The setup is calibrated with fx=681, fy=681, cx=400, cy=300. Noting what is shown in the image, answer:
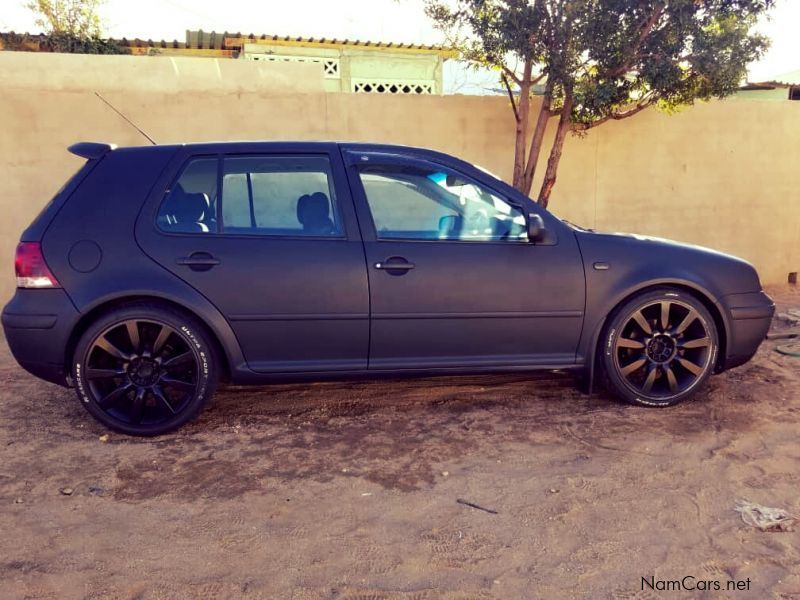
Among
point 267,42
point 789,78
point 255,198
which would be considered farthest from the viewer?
point 789,78

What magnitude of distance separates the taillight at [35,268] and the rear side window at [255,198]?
26.5 inches

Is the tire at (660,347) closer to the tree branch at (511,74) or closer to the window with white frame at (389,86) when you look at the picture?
the tree branch at (511,74)

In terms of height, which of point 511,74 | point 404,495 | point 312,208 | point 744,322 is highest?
point 511,74

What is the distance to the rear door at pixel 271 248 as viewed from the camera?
385 cm

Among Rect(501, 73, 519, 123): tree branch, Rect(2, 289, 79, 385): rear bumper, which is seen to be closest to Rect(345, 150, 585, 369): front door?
Rect(2, 289, 79, 385): rear bumper

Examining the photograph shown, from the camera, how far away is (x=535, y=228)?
3.95 metres

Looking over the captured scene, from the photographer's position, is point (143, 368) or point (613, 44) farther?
point (613, 44)

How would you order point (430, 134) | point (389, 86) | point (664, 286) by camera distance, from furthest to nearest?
point (389, 86) → point (430, 134) → point (664, 286)

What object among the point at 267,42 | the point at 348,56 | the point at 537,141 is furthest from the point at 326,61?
the point at 537,141

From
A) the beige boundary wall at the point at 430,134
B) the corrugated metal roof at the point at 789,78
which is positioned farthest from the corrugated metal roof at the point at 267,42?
the corrugated metal roof at the point at 789,78

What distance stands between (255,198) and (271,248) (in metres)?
0.33

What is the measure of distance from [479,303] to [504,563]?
167 centimetres

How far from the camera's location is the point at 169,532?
9.71 ft

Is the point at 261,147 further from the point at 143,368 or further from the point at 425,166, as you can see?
the point at 143,368
